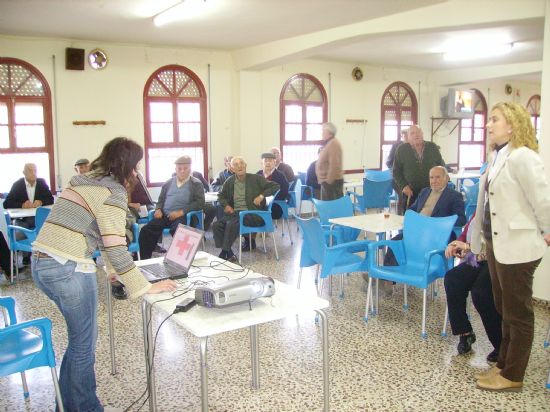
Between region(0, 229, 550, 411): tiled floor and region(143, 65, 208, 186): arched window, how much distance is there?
4.20 meters

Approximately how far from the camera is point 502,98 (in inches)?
519

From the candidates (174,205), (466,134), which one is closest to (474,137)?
(466,134)

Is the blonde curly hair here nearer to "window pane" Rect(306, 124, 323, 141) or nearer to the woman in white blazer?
the woman in white blazer

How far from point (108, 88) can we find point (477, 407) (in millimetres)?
6540

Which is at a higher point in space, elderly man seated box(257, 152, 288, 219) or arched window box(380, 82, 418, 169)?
arched window box(380, 82, 418, 169)

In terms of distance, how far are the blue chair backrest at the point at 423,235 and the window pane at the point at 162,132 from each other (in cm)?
515

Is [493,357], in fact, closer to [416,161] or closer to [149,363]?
[149,363]

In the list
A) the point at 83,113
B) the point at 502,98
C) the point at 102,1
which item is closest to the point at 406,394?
Answer: the point at 102,1

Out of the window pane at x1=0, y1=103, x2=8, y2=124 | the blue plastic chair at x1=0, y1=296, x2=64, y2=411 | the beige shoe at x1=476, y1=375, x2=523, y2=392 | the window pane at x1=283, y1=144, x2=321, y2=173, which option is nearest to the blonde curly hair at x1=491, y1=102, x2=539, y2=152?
the beige shoe at x1=476, y1=375, x2=523, y2=392

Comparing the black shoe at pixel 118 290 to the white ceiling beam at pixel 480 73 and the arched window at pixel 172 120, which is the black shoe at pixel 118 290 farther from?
the white ceiling beam at pixel 480 73

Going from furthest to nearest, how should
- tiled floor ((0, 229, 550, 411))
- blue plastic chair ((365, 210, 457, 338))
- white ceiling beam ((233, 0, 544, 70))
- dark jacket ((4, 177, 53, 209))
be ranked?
1. dark jacket ((4, 177, 53, 209))
2. white ceiling beam ((233, 0, 544, 70))
3. blue plastic chair ((365, 210, 457, 338))
4. tiled floor ((0, 229, 550, 411))

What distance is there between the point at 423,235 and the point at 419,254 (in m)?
0.16

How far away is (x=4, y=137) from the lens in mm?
7145

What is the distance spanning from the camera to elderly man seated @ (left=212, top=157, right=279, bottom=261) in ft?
19.6
